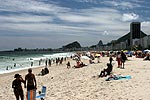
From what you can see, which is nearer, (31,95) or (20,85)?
(31,95)

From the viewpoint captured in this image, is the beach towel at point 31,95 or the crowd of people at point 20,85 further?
the crowd of people at point 20,85

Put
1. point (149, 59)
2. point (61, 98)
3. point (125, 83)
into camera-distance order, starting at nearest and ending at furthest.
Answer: point (61, 98) → point (125, 83) → point (149, 59)

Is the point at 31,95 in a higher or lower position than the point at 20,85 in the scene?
lower

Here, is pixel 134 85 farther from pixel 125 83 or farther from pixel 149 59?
pixel 149 59

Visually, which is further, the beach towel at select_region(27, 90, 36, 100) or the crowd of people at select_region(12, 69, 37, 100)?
the crowd of people at select_region(12, 69, 37, 100)

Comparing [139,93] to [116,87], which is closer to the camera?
[139,93]

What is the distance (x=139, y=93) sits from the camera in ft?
35.2

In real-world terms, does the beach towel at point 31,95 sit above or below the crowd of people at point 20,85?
below

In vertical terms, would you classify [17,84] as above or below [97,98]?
above

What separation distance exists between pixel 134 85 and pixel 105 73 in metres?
4.92

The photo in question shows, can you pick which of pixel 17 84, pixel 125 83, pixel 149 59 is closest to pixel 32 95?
pixel 17 84

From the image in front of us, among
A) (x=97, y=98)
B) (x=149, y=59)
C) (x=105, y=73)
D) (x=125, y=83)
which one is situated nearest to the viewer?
(x=97, y=98)

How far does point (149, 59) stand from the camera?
34.4 metres

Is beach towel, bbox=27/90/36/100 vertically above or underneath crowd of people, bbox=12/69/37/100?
underneath
